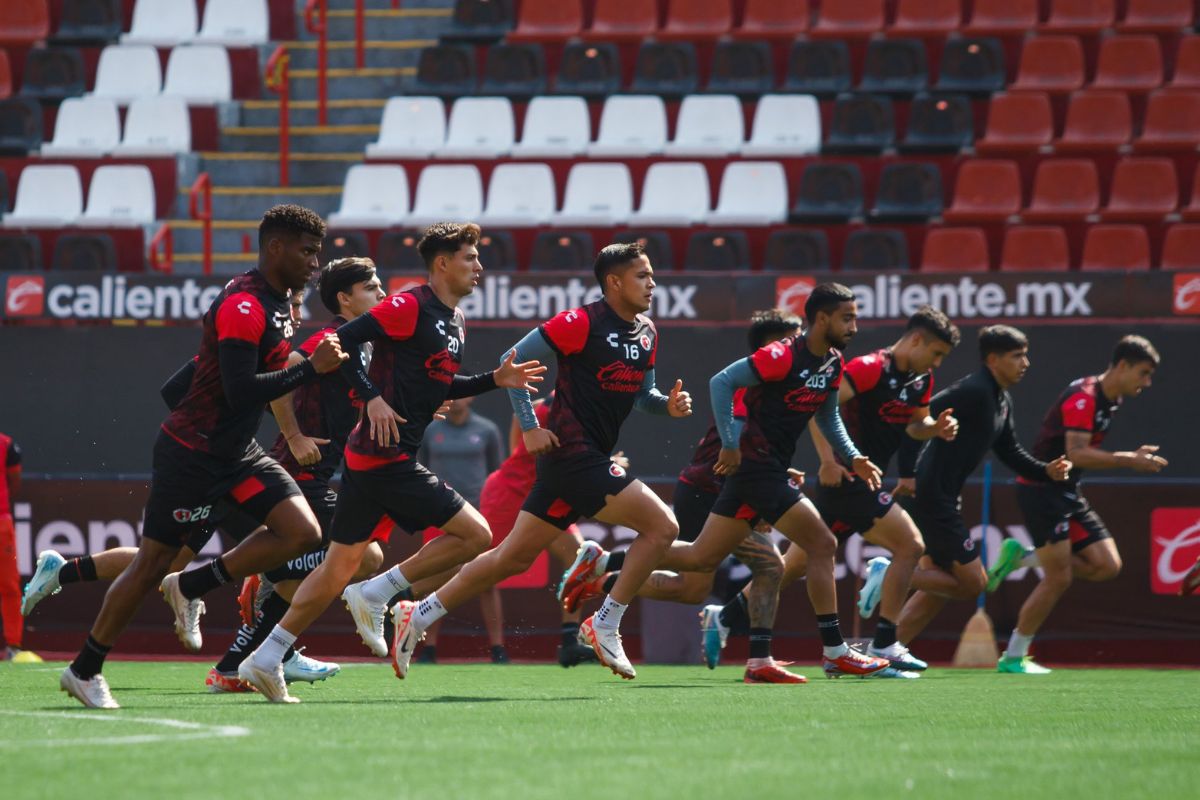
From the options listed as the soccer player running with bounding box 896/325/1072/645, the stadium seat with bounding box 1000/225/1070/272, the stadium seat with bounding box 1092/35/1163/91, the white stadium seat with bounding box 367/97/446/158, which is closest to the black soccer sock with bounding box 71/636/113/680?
the soccer player running with bounding box 896/325/1072/645

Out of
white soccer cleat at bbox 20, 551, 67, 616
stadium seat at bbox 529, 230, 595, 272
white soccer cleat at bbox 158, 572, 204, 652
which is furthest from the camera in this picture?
stadium seat at bbox 529, 230, 595, 272

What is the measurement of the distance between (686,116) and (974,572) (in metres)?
9.00

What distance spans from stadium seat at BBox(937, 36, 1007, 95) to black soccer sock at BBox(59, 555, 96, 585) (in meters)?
12.2

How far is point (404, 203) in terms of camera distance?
18188 millimetres

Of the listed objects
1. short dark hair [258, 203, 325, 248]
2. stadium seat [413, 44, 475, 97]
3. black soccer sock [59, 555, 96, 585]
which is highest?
stadium seat [413, 44, 475, 97]

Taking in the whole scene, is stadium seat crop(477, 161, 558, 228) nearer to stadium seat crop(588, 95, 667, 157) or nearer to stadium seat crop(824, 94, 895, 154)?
stadium seat crop(588, 95, 667, 157)

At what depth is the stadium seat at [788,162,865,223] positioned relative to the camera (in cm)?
1741

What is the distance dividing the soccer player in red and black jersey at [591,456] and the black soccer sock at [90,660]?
1613 millimetres

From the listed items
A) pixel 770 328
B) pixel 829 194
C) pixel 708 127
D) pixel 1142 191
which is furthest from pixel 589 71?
pixel 770 328

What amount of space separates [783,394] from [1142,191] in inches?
372

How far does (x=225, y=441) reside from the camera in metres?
7.21

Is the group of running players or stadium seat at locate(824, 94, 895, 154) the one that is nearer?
the group of running players

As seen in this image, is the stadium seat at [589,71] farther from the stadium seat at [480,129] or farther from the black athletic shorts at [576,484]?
the black athletic shorts at [576,484]

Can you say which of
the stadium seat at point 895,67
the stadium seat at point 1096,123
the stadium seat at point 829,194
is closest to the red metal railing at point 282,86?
the stadium seat at point 829,194
